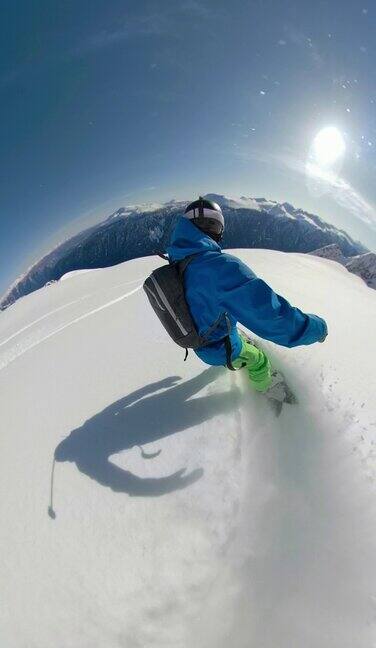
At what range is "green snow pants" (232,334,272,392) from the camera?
14.8ft

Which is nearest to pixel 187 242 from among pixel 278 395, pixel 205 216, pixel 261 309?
pixel 205 216

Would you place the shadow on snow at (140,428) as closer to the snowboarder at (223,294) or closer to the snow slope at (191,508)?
the snow slope at (191,508)

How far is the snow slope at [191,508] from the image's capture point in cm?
261

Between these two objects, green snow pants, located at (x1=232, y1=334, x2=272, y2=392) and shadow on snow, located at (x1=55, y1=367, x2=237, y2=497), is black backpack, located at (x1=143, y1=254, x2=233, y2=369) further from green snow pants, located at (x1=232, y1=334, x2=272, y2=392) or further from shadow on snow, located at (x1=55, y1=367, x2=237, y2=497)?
shadow on snow, located at (x1=55, y1=367, x2=237, y2=497)

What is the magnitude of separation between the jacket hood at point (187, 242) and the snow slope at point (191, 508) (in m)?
2.08

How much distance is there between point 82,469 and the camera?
12.8 ft

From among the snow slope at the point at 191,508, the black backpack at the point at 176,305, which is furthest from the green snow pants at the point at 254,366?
the black backpack at the point at 176,305

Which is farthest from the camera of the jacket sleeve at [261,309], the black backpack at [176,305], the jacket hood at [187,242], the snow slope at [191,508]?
the black backpack at [176,305]

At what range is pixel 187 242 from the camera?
12.2 ft

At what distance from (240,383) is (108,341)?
3130mm

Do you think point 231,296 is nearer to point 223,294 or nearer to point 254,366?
point 223,294

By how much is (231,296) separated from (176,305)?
0.75 metres

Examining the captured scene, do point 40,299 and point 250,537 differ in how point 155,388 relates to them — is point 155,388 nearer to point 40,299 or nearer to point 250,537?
point 250,537

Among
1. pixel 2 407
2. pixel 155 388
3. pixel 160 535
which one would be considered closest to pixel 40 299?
pixel 2 407
